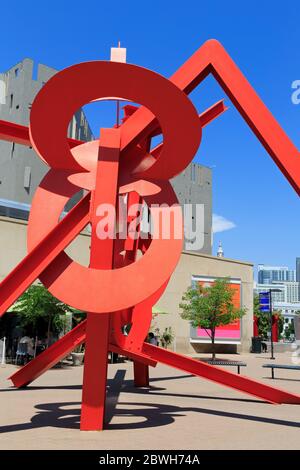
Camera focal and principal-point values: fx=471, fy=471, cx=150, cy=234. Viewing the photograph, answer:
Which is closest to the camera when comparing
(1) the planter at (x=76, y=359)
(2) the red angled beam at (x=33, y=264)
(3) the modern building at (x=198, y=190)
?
(2) the red angled beam at (x=33, y=264)

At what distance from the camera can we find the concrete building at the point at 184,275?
27.9 metres

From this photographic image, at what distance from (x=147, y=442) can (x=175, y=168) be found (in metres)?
4.45

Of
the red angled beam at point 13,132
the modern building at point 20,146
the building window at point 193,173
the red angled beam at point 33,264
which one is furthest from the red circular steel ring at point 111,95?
the building window at point 193,173

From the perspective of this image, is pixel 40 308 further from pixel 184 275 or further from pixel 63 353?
pixel 184 275

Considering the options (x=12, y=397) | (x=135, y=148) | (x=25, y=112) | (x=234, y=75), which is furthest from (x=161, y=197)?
(x=25, y=112)

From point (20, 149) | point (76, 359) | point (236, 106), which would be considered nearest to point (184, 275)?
point (76, 359)

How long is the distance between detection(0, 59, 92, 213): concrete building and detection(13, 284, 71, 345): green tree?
819 inches

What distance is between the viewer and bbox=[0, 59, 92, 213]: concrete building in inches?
1650

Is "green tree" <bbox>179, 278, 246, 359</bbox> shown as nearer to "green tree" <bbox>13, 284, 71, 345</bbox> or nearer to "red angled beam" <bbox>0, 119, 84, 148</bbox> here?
"green tree" <bbox>13, 284, 71, 345</bbox>

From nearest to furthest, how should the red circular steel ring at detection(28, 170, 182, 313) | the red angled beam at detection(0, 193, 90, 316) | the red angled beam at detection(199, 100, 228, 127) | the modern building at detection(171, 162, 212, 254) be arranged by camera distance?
the red circular steel ring at detection(28, 170, 182, 313), the red angled beam at detection(0, 193, 90, 316), the red angled beam at detection(199, 100, 228, 127), the modern building at detection(171, 162, 212, 254)

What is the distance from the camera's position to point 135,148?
888 centimetres

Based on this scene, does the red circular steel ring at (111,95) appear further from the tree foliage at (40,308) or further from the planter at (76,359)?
the planter at (76,359)

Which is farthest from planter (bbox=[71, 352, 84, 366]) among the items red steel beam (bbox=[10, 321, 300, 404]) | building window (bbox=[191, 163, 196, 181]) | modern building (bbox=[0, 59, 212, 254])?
building window (bbox=[191, 163, 196, 181])

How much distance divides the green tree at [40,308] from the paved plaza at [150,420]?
6.92 metres
